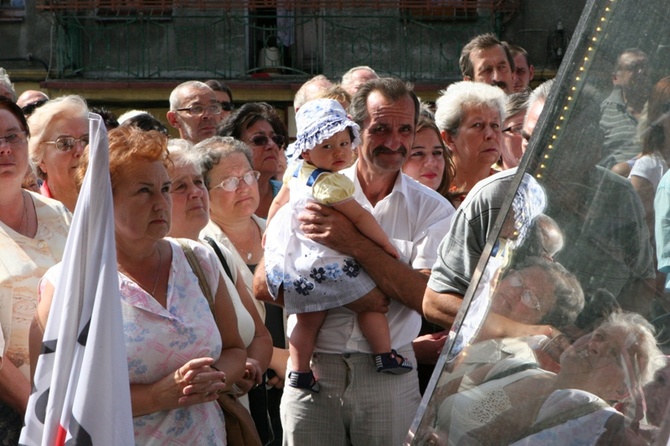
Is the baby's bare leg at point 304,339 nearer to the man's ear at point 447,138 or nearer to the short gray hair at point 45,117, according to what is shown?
the short gray hair at point 45,117

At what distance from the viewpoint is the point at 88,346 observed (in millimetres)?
3312

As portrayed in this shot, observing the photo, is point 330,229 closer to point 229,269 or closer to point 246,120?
point 229,269

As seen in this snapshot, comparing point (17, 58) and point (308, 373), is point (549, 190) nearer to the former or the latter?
point (308, 373)

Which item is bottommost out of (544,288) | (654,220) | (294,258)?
(294,258)

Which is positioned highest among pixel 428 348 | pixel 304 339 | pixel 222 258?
pixel 222 258

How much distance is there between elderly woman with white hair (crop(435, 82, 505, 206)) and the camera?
5863 mm

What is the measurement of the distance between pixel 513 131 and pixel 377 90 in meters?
1.14

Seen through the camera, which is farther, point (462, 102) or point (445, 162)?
point (462, 102)

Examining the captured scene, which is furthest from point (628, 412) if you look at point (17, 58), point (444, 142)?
point (17, 58)

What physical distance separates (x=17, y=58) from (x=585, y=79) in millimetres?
14476

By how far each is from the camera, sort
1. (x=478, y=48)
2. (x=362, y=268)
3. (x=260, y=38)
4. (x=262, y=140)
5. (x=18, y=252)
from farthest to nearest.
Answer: (x=260, y=38) → (x=478, y=48) → (x=262, y=140) → (x=362, y=268) → (x=18, y=252)

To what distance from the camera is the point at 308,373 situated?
15.2 feet

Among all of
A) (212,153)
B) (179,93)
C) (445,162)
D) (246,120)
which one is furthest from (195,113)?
(445,162)

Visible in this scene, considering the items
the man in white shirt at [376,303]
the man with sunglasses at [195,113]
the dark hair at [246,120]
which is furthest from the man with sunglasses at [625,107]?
the man with sunglasses at [195,113]
